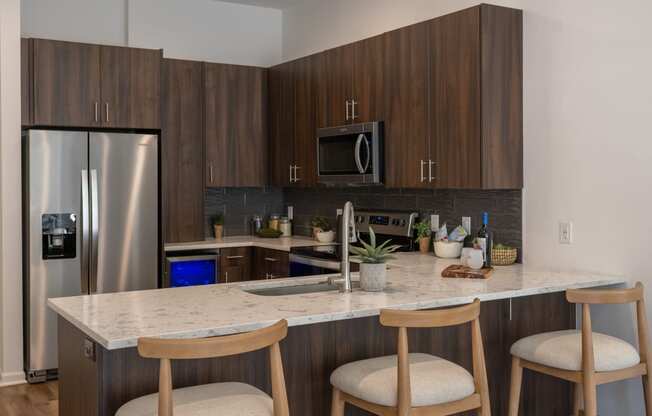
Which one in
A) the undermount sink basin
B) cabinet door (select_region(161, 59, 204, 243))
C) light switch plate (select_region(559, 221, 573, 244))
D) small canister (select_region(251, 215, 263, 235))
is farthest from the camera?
small canister (select_region(251, 215, 263, 235))

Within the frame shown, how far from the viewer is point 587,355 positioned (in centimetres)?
264

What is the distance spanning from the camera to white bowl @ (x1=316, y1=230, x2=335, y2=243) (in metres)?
5.38

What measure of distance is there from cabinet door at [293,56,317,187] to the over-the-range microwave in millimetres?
138

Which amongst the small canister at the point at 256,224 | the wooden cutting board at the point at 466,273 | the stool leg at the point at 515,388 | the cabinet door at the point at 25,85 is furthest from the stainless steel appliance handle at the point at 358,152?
the cabinet door at the point at 25,85

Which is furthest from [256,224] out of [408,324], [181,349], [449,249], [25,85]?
[181,349]

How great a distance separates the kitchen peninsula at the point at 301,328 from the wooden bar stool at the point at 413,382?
7.7 inches

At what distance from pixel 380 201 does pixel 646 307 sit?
7.21 ft

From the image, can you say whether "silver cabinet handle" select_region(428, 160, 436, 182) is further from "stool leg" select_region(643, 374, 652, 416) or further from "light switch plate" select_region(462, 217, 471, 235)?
"stool leg" select_region(643, 374, 652, 416)

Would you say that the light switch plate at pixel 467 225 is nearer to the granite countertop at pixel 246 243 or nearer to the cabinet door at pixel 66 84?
the granite countertop at pixel 246 243

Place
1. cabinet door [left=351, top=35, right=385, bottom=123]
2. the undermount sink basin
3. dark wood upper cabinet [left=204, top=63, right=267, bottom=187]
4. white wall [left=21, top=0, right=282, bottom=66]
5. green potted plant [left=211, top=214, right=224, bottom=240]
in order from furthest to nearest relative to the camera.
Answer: green potted plant [left=211, top=214, right=224, bottom=240] < dark wood upper cabinet [left=204, top=63, right=267, bottom=187] < white wall [left=21, top=0, right=282, bottom=66] < cabinet door [left=351, top=35, right=385, bottom=123] < the undermount sink basin

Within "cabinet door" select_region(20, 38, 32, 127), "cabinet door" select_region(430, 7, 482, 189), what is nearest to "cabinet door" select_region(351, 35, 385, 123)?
"cabinet door" select_region(430, 7, 482, 189)

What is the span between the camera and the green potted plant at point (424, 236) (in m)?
4.44

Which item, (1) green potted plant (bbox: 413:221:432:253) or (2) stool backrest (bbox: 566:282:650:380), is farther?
(1) green potted plant (bbox: 413:221:432:253)

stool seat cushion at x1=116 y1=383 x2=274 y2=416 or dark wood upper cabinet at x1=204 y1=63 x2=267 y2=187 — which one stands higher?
dark wood upper cabinet at x1=204 y1=63 x2=267 y2=187
